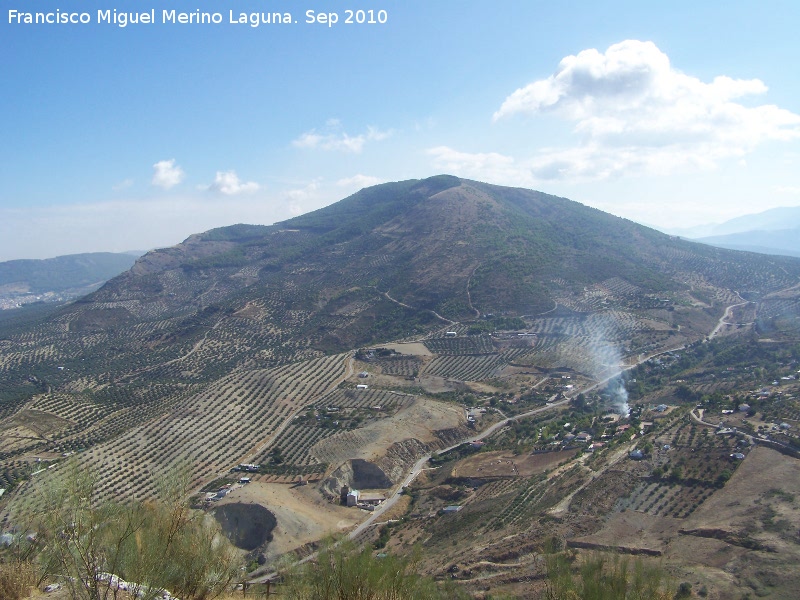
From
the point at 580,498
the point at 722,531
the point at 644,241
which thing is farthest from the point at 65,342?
the point at 644,241

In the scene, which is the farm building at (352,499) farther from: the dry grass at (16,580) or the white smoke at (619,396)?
the dry grass at (16,580)

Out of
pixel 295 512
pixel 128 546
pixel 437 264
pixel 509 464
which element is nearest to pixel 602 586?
pixel 128 546

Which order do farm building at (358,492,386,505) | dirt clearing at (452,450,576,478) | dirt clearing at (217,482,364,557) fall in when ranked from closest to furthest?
dirt clearing at (217,482,364,557) → farm building at (358,492,386,505) → dirt clearing at (452,450,576,478)

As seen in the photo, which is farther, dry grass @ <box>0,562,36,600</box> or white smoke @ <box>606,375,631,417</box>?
white smoke @ <box>606,375,631,417</box>

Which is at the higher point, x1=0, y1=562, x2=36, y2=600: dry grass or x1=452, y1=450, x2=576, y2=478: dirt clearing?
x1=0, y1=562, x2=36, y2=600: dry grass

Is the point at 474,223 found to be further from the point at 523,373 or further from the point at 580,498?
the point at 580,498

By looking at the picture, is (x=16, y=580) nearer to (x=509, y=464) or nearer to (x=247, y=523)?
(x=247, y=523)

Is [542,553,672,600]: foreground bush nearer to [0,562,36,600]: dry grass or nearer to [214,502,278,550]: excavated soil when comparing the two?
[0,562,36,600]: dry grass

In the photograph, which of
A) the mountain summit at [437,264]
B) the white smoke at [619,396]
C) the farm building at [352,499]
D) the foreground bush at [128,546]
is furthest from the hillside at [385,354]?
the foreground bush at [128,546]

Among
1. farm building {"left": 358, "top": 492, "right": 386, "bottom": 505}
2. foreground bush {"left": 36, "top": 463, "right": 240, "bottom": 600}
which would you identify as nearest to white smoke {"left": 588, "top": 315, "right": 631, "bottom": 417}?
farm building {"left": 358, "top": 492, "right": 386, "bottom": 505}
